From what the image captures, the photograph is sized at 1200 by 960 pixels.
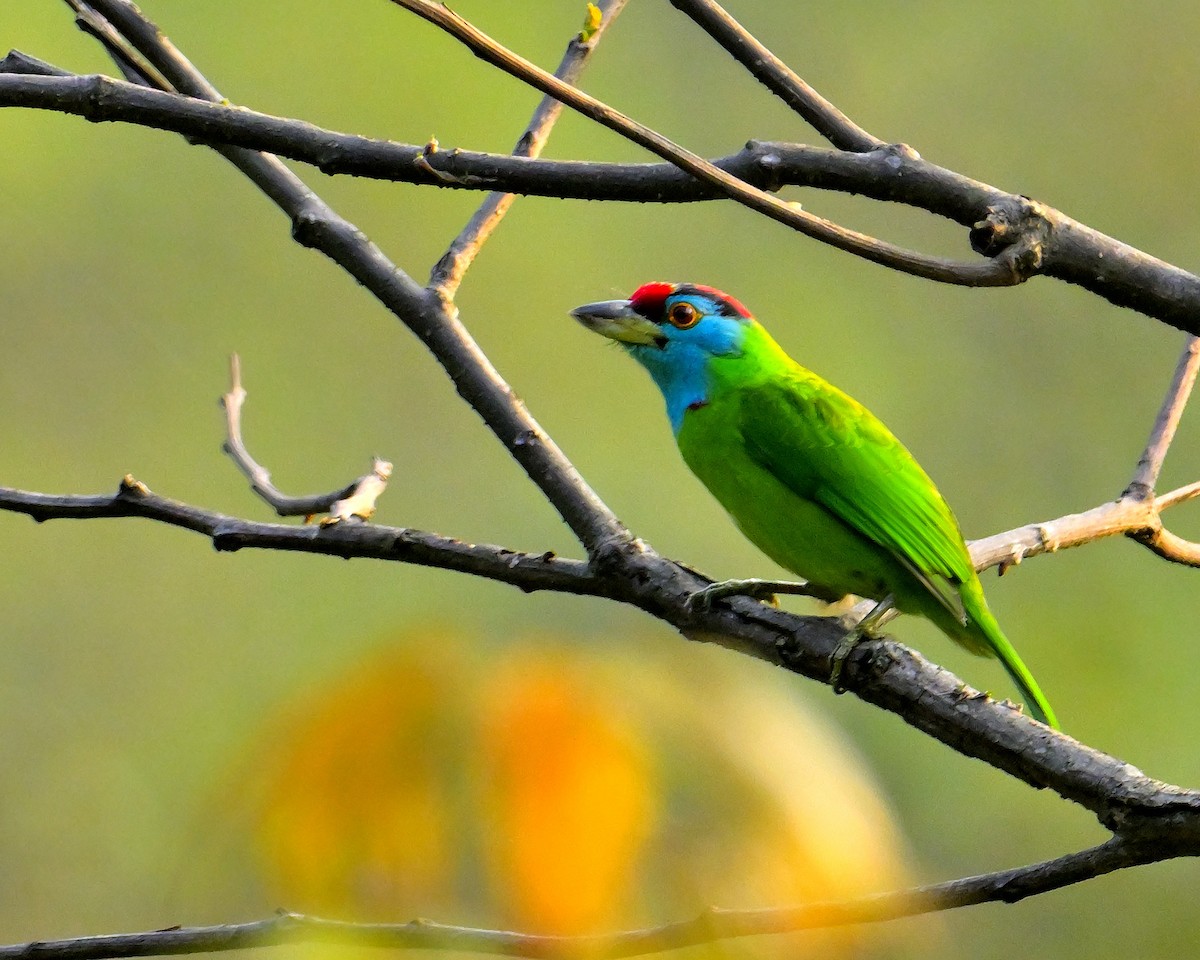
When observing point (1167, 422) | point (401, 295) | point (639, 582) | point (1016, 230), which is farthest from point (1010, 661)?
point (401, 295)

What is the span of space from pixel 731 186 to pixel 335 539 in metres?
0.95

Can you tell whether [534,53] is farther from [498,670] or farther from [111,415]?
[498,670]

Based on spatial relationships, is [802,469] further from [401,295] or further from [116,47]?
[116,47]

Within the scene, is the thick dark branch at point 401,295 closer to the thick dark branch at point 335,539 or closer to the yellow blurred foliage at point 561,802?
the thick dark branch at point 335,539

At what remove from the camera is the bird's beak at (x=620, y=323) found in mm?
2721

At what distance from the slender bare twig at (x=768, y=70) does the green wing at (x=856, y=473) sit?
3.06 feet

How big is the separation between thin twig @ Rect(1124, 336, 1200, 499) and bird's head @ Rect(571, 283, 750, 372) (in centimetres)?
87

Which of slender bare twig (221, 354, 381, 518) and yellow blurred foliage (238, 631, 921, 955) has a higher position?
slender bare twig (221, 354, 381, 518)

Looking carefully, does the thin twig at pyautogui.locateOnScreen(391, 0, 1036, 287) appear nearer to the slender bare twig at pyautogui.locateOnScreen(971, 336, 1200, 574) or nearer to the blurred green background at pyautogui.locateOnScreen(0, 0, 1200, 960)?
the slender bare twig at pyautogui.locateOnScreen(971, 336, 1200, 574)

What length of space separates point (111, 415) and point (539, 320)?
2.03m

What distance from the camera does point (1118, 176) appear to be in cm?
645

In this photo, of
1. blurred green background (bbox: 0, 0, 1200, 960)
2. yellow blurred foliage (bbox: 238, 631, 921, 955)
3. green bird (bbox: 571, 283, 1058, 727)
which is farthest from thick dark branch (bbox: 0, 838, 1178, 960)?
blurred green background (bbox: 0, 0, 1200, 960)

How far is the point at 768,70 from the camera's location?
163 centimetres

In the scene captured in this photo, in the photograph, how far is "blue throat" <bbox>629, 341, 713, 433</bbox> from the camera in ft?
8.93
